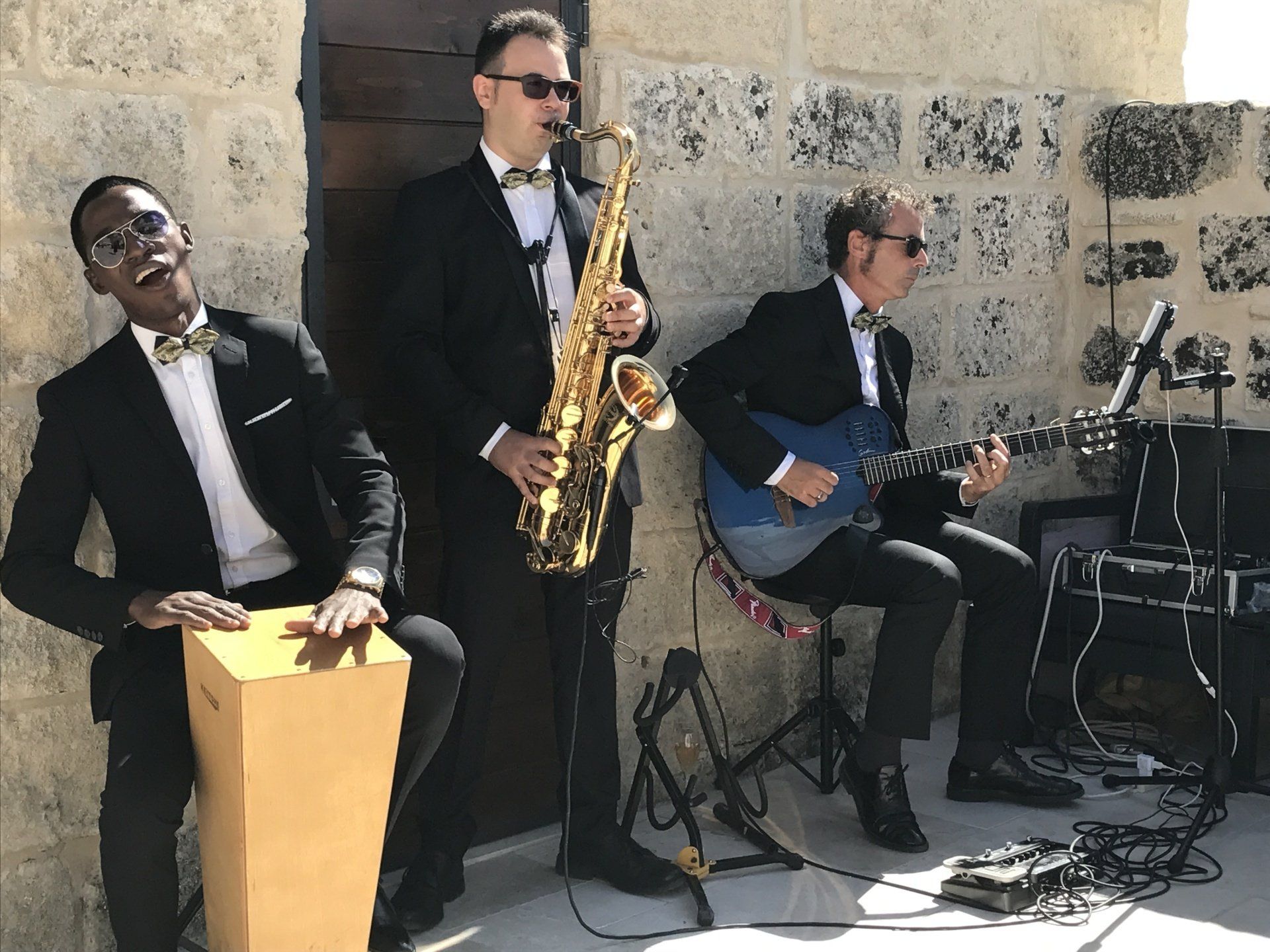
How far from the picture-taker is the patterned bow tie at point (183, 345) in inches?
112

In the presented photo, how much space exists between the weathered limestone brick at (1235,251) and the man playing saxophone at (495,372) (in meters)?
2.28

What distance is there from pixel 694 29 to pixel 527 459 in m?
1.46

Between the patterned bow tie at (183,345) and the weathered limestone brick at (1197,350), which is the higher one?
the patterned bow tie at (183,345)

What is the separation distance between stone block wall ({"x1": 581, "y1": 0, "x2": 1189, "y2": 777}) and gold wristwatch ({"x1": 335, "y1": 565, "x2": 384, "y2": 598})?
1.26 metres

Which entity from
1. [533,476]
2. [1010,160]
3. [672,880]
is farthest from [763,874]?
[1010,160]

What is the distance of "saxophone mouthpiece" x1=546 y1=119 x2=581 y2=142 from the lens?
3275 mm

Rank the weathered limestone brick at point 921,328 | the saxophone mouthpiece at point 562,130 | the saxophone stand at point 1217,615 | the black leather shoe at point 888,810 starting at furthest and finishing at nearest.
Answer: the weathered limestone brick at point 921,328 < the black leather shoe at point 888,810 < the saxophone stand at point 1217,615 < the saxophone mouthpiece at point 562,130

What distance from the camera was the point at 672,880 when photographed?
341 centimetres

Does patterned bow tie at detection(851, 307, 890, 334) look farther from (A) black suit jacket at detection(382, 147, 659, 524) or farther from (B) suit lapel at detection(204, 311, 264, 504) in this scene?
(B) suit lapel at detection(204, 311, 264, 504)

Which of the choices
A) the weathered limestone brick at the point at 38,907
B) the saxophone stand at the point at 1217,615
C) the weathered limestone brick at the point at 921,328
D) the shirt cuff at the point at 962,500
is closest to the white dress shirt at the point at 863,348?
the shirt cuff at the point at 962,500

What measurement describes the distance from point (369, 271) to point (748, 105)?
4.19 ft

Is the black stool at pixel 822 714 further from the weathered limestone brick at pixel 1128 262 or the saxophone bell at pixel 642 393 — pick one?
the weathered limestone brick at pixel 1128 262

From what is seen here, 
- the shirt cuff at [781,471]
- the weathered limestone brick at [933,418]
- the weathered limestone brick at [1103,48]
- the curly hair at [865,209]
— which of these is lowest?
the shirt cuff at [781,471]

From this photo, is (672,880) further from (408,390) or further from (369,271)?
(369,271)
